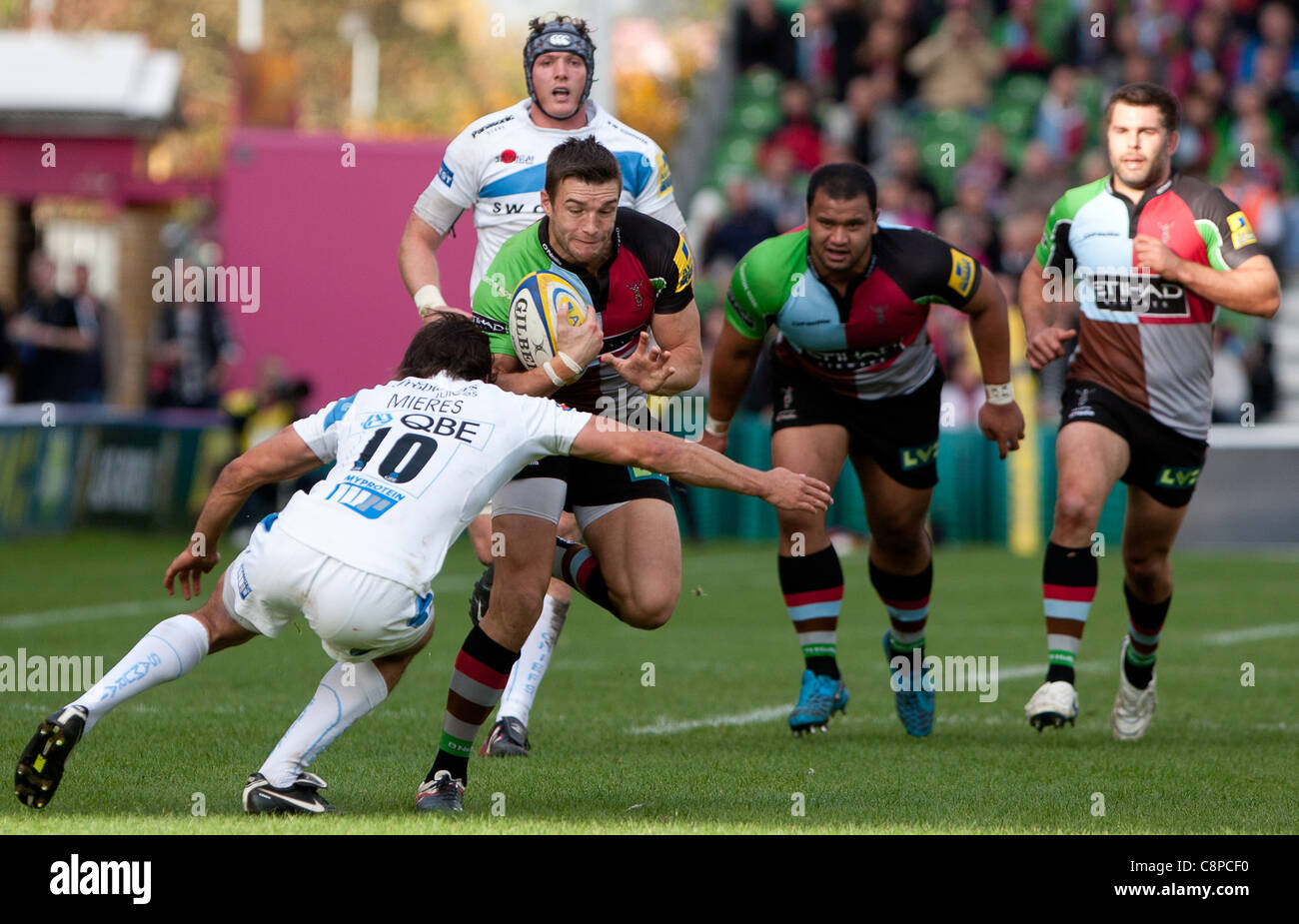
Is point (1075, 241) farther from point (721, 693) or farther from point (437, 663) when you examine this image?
point (437, 663)

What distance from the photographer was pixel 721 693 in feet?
31.8

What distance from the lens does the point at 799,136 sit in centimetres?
2319

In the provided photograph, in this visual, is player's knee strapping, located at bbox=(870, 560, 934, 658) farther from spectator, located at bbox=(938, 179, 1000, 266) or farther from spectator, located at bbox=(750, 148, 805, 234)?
spectator, located at bbox=(750, 148, 805, 234)

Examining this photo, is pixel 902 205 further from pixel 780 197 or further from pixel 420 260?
pixel 420 260

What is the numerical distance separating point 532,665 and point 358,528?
236cm

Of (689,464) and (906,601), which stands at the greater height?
(689,464)

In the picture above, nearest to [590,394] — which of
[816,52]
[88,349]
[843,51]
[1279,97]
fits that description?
[88,349]

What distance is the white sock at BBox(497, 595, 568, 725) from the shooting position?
7.84 m

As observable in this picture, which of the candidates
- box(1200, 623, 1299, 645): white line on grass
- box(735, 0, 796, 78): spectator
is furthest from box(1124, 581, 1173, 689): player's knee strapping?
box(735, 0, 796, 78): spectator

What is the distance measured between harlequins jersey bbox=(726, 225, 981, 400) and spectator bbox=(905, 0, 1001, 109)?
15.9 metres

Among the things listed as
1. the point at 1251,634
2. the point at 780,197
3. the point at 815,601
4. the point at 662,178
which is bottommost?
the point at 1251,634

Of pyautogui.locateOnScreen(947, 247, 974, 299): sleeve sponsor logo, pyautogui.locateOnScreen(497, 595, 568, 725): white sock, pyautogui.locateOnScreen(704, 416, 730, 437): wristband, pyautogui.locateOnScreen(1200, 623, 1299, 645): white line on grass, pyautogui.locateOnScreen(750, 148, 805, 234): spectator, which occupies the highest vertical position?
pyautogui.locateOnScreen(750, 148, 805, 234): spectator

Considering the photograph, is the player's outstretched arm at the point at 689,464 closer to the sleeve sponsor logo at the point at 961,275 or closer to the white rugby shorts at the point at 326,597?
the white rugby shorts at the point at 326,597
